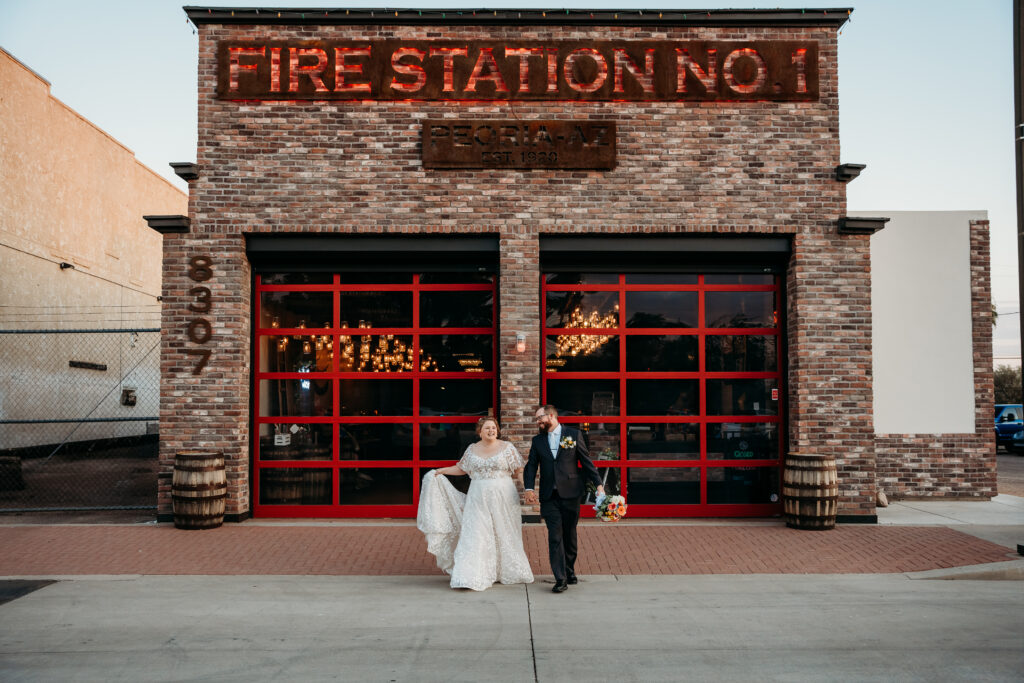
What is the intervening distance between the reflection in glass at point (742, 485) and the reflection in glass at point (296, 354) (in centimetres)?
583

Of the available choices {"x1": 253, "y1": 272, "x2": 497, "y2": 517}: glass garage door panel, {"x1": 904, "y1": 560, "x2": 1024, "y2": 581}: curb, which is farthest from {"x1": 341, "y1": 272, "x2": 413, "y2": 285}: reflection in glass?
{"x1": 904, "y1": 560, "x2": 1024, "y2": 581}: curb

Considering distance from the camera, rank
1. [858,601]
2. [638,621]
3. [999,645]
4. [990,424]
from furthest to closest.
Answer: [990,424]
[858,601]
[638,621]
[999,645]

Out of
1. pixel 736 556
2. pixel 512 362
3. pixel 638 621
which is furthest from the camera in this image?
pixel 512 362

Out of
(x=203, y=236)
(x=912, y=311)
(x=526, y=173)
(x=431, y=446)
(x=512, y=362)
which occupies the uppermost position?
(x=526, y=173)

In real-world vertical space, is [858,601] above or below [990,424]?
below

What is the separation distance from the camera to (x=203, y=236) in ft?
35.4

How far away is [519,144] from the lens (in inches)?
426

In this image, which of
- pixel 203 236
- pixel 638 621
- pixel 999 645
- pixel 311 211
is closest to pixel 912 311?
pixel 999 645

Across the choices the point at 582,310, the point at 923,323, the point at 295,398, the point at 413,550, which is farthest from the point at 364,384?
the point at 923,323

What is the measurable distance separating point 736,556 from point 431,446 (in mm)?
4485

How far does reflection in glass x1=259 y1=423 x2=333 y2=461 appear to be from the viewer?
11133mm

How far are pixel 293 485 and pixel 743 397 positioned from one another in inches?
261

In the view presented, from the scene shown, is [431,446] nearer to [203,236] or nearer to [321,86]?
[203,236]

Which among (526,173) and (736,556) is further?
(526,173)
